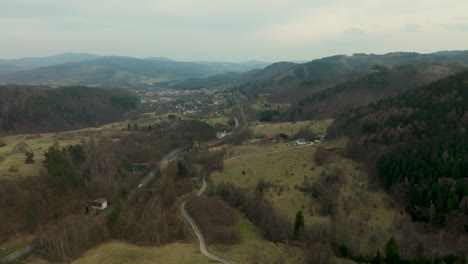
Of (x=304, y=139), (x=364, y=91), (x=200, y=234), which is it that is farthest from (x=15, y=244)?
(x=364, y=91)

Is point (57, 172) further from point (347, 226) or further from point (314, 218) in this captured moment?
point (347, 226)

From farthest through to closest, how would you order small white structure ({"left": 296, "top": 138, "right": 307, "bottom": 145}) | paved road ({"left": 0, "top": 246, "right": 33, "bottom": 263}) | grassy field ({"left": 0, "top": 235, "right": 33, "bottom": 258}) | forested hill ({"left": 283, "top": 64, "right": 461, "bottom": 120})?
forested hill ({"left": 283, "top": 64, "right": 461, "bottom": 120}) < small white structure ({"left": 296, "top": 138, "right": 307, "bottom": 145}) < grassy field ({"left": 0, "top": 235, "right": 33, "bottom": 258}) < paved road ({"left": 0, "top": 246, "right": 33, "bottom": 263})

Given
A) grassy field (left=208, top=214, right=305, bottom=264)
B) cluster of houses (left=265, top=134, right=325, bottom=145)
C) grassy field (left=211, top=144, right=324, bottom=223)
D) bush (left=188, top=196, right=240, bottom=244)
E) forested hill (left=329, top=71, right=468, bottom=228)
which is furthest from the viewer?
cluster of houses (left=265, top=134, right=325, bottom=145)

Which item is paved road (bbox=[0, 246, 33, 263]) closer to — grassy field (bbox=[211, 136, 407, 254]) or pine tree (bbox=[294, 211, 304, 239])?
grassy field (bbox=[211, 136, 407, 254])

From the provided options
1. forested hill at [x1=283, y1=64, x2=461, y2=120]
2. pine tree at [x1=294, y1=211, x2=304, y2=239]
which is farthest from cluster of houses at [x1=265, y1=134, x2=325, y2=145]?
pine tree at [x1=294, y1=211, x2=304, y2=239]

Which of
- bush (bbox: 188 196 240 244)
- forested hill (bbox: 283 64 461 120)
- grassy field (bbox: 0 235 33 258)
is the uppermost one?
forested hill (bbox: 283 64 461 120)

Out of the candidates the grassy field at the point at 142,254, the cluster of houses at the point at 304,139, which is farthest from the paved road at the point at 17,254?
the cluster of houses at the point at 304,139
